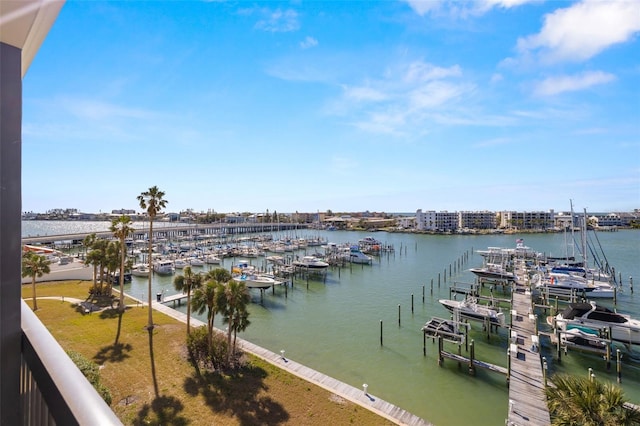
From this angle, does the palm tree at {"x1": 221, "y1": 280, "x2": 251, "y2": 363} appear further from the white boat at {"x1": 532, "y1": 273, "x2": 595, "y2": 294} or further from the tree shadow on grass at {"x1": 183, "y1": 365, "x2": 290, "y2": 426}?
the white boat at {"x1": 532, "y1": 273, "x2": 595, "y2": 294}

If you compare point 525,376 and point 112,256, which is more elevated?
point 112,256

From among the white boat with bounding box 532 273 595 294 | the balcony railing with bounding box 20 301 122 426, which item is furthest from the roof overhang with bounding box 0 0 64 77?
the white boat with bounding box 532 273 595 294

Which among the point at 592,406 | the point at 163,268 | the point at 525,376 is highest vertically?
the point at 592,406

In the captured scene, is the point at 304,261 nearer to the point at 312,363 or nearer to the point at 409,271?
the point at 409,271

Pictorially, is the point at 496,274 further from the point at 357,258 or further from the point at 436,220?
the point at 436,220

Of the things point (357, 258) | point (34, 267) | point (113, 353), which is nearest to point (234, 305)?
point (113, 353)

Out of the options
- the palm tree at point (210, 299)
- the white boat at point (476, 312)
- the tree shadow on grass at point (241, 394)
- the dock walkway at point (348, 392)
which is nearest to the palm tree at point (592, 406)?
the dock walkway at point (348, 392)

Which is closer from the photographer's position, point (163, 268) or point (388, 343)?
point (388, 343)
